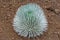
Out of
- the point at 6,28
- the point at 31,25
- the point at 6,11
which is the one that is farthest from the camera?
the point at 6,11

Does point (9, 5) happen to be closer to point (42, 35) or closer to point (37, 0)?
point (37, 0)

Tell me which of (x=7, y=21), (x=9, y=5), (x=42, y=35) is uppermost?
(x=9, y=5)

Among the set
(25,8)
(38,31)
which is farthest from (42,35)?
(25,8)

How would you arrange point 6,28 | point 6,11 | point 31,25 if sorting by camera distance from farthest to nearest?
point 6,11
point 6,28
point 31,25

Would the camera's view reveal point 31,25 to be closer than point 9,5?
Yes

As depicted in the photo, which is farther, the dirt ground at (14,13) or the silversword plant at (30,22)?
the dirt ground at (14,13)

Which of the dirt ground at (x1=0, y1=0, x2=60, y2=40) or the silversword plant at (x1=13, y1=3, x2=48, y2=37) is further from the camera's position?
the dirt ground at (x1=0, y1=0, x2=60, y2=40)

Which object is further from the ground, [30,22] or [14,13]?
[14,13]

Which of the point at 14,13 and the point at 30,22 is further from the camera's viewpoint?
the point at 14,13
